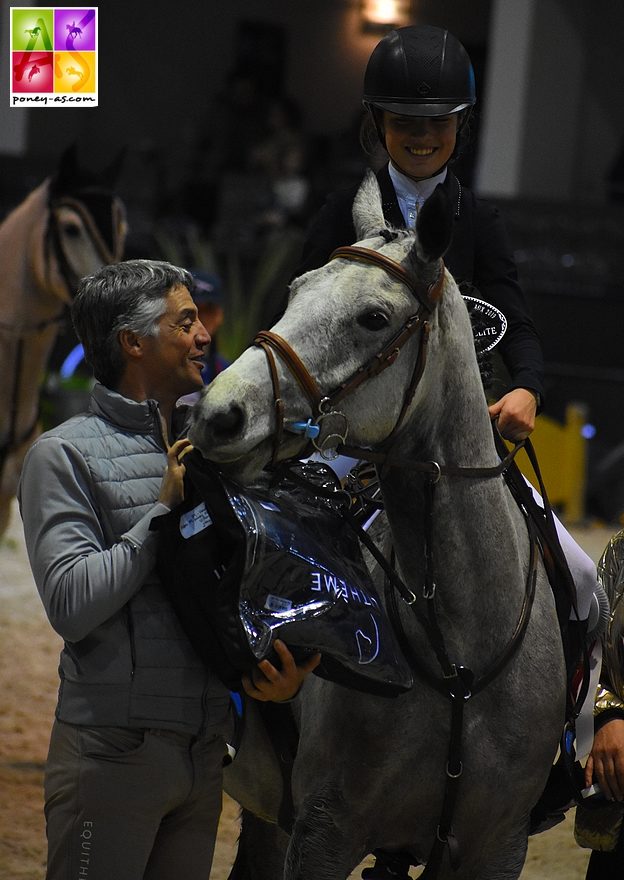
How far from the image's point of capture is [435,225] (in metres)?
2.19

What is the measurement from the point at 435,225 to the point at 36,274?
360 centimetres

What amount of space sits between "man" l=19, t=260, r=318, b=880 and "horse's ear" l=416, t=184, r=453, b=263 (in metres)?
0.45

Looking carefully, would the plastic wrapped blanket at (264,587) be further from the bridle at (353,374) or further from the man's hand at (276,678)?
the bridle at (353,374)

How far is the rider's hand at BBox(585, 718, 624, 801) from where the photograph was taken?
270cm

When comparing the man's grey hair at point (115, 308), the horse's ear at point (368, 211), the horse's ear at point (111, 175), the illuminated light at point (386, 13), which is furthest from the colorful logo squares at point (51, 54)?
Result: the illuminated light at point (386, 13)

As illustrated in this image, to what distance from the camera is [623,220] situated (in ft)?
36.2

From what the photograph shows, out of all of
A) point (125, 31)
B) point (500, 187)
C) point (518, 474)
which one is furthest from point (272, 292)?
point (518, 474)

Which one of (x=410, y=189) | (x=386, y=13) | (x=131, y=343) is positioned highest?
(x=410, y=189)

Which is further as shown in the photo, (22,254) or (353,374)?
(22,254)

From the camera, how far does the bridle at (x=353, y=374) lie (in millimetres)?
2119

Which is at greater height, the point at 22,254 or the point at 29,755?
the point at 22,254

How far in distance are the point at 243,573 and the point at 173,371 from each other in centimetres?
42

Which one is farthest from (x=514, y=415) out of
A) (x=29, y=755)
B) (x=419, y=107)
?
(x=29, y=755)

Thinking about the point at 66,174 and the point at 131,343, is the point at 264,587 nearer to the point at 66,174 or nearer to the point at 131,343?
the point at 131,343
